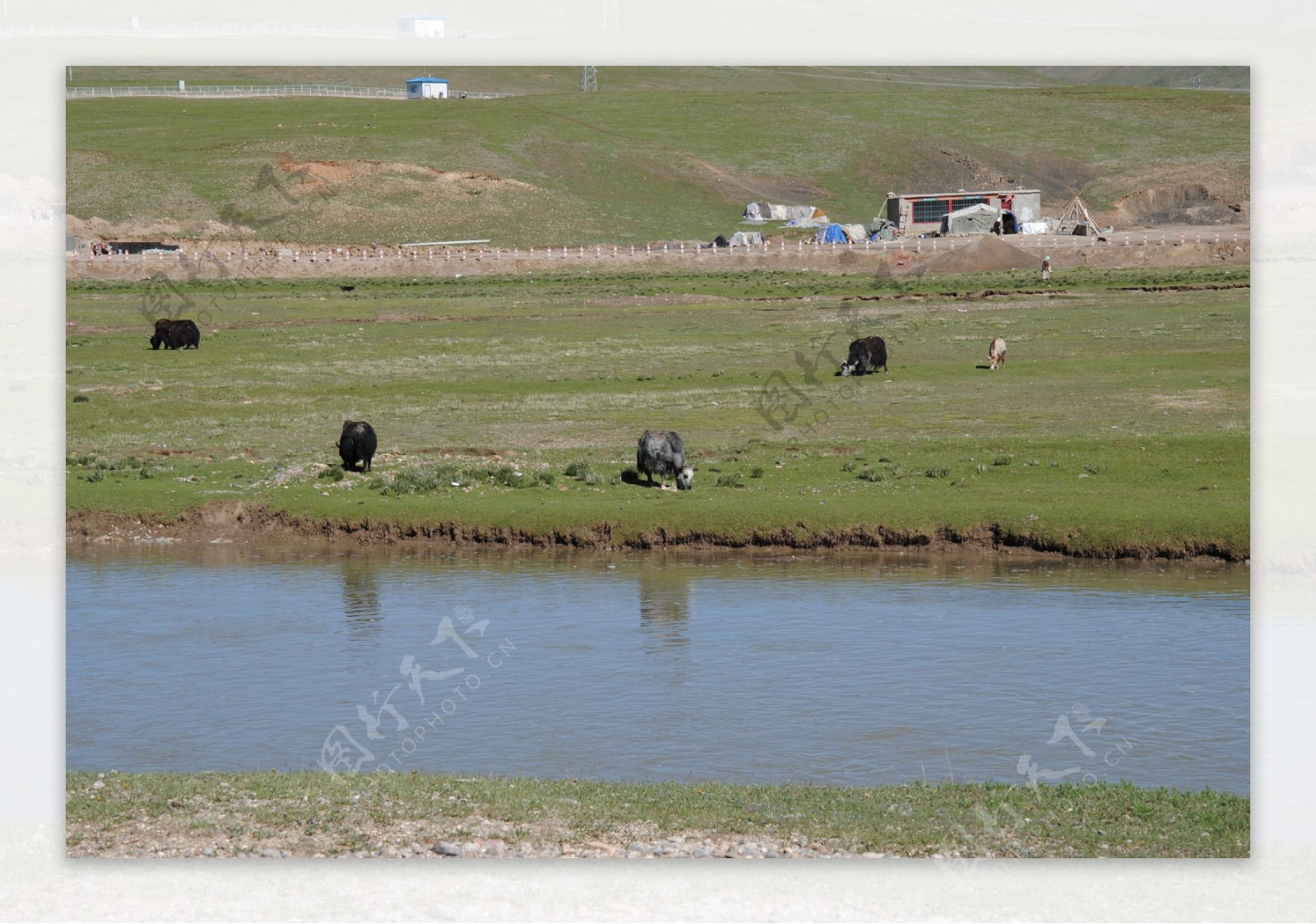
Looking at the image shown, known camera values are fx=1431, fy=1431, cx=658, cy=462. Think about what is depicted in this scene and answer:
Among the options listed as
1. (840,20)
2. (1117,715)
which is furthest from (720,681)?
Answer: (840,20)

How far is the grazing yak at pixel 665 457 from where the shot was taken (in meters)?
31.7

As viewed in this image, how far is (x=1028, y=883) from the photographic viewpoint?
39.2 feet

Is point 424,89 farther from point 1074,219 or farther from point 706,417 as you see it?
point 706,417

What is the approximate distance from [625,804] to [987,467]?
2076 centimetres

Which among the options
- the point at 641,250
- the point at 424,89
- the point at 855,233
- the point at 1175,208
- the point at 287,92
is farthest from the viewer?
the point at 424,89

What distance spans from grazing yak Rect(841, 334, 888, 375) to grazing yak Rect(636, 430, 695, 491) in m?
16.9

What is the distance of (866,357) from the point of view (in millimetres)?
47625

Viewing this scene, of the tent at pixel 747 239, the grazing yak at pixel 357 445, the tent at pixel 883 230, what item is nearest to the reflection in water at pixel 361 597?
the grazing yak at pixel 357 445

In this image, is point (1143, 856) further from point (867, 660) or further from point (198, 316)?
point (198, 316)

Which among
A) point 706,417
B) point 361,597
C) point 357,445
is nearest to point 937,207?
point 706,417

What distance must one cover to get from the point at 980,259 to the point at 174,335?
51.3 meters

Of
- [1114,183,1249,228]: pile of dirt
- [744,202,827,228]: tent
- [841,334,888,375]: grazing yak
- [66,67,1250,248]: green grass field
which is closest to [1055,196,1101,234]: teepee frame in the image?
[1114,183,1249,228]: pile of dirt

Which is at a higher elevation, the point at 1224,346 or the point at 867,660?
the point at 1224,346

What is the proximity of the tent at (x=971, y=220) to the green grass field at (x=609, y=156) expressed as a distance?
11119mm
